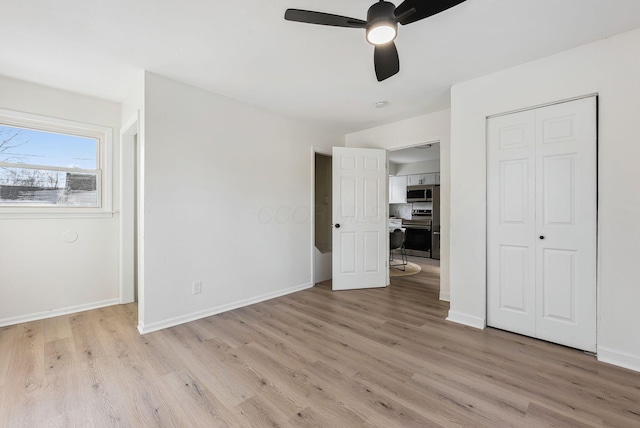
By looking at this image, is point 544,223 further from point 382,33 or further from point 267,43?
point 267,43

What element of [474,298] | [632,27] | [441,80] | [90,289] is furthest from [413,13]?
[90,289]

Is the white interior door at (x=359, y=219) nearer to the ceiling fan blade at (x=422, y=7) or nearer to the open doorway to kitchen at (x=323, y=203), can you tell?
the open doorway to kitchen at (x=323, y=203)

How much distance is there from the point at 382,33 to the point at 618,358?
2.90 metres

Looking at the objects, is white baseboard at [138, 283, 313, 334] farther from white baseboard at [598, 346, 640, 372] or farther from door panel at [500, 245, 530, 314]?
white baseboard at [598, 346, 640, 372]

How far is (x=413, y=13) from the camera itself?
151cm

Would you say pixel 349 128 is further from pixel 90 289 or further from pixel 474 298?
pixel 90 289

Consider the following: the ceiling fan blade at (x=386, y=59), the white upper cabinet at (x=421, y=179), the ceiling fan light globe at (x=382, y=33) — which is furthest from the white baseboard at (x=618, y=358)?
the white upper cabinet at (x=421, y=179)

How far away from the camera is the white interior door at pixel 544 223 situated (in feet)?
7.48

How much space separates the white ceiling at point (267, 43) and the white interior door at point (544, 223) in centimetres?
65

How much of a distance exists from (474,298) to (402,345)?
0.99 m

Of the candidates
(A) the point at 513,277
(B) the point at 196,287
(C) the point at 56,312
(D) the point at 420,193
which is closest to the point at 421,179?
(D) the point at 420,193

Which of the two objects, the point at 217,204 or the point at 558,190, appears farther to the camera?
the point at 217,204

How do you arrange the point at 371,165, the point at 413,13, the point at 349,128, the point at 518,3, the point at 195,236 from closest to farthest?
the point at 413,13
the point at 518,3
the point at 195,236
the point at 371,165
the point at 349,128

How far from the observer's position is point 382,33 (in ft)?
5.26
